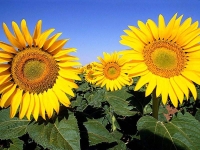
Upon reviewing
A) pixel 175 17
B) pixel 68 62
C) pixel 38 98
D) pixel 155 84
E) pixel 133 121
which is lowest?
pixel 133 121

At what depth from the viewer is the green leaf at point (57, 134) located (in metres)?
2.08

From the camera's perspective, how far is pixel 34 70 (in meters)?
2.63

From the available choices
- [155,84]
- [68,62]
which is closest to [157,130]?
[155,84]

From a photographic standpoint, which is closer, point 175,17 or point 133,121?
point 175,17

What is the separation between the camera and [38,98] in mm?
2625

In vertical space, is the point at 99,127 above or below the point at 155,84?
below

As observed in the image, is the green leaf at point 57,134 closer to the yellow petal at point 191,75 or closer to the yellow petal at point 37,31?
the yellow petal at point 37,31

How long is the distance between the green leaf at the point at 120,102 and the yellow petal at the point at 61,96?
0.48 metres

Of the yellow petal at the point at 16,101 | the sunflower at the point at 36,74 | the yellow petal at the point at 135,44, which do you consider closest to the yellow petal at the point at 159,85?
the yellow petal at the point at 135,44

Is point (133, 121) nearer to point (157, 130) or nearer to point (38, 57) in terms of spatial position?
point (157, 130)

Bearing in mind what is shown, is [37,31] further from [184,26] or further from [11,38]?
[184,26]

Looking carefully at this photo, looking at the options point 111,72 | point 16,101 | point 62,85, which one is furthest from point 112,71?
point 16,101

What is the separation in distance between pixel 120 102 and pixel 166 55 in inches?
28.8

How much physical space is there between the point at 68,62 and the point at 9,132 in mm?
917
